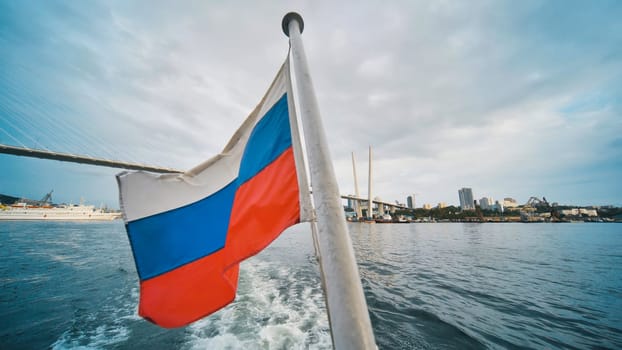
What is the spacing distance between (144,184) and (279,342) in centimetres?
330

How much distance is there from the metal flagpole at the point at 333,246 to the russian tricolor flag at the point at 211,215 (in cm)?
33

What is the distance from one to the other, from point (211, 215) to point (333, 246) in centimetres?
128

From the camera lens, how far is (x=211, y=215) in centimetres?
191

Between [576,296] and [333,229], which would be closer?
[333,229]

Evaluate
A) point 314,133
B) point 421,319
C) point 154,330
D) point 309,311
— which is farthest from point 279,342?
point 314,133

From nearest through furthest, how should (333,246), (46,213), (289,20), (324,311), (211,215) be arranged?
(333,246)
(289,20)
(211,215)
(324,311)
(46,213)

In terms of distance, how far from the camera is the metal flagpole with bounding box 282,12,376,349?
3.24 feet

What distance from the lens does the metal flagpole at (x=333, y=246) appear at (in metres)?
0.99

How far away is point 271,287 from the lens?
6324 millimetres

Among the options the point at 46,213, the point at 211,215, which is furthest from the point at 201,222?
the point at 46,213

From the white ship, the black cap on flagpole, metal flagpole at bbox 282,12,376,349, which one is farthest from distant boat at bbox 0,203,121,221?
metal flagpole at bbox 282,12,376,349

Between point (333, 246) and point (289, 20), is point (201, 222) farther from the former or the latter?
point (289, 20)

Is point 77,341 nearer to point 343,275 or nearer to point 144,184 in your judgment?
point 144,184

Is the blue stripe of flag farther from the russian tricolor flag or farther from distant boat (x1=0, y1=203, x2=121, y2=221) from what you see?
distant boat (x1=0, y1=203, x2=121, y2=221)
